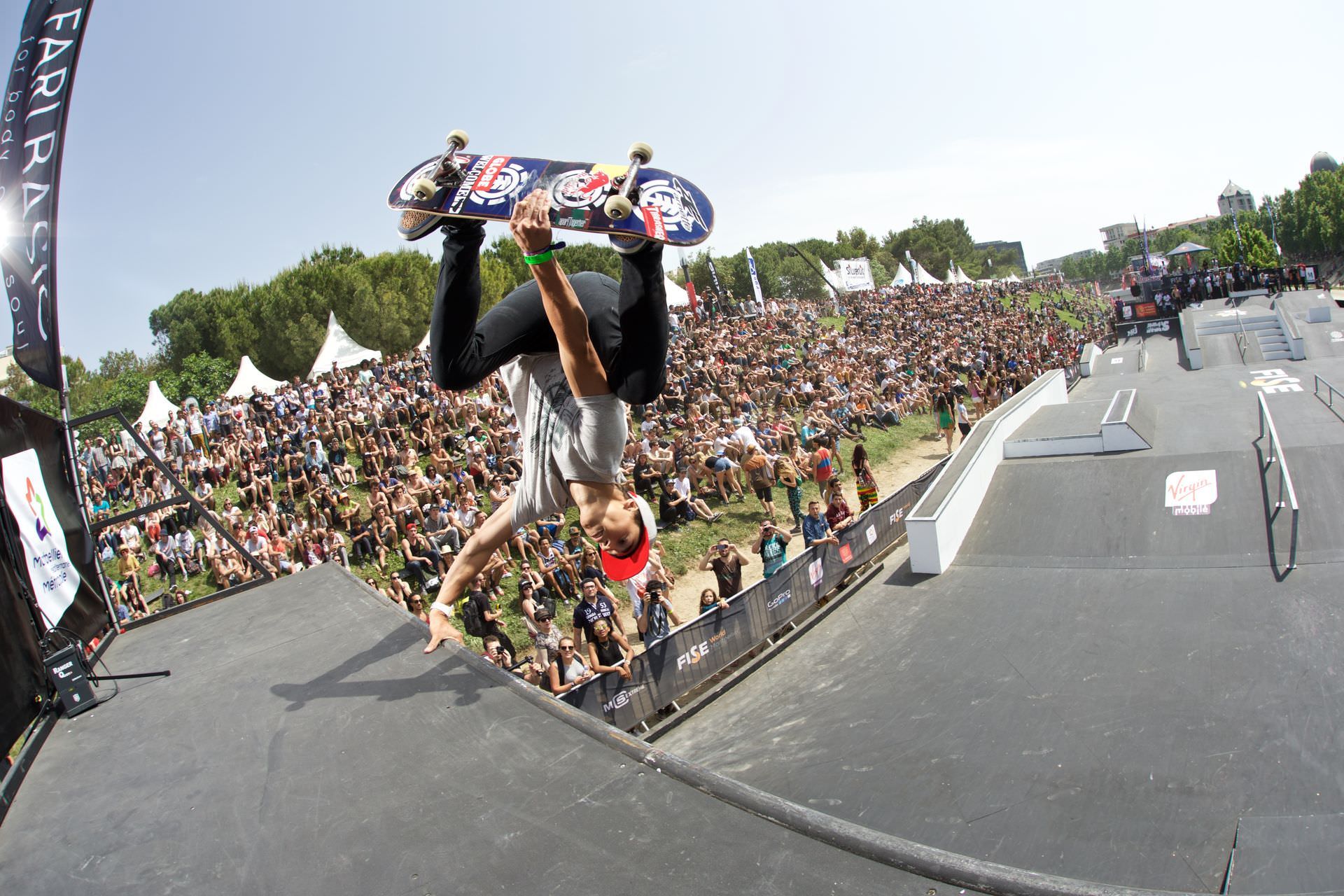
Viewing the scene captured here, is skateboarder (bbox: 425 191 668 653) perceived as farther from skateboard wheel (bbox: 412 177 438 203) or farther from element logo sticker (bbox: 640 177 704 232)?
skateboard wheel (bbox: 412 177 438 203)

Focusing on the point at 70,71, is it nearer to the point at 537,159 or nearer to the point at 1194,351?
the point at 537,159

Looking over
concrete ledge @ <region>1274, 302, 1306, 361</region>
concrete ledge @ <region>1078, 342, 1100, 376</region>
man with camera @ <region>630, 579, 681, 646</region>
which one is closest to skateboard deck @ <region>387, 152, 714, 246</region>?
man with camera @ <region>630, 579, 681, 646</region>

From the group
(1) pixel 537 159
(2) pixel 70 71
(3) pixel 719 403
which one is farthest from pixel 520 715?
(3) pixel 719 403

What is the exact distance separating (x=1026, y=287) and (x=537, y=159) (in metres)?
79.8

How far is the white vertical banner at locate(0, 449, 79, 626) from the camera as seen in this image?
533 cm

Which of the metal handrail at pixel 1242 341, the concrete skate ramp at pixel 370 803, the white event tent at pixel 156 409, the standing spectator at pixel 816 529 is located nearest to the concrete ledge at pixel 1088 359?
the metal handrail at pixel 1242 341

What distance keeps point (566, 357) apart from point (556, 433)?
1.67ft

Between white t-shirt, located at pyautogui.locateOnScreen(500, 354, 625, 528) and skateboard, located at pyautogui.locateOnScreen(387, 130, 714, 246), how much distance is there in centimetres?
66

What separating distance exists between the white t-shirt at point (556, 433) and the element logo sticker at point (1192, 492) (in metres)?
10.7

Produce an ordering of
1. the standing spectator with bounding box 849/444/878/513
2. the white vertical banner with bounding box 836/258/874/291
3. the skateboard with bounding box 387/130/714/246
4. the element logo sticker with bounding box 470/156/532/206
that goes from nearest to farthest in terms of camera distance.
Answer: the skateboard with bounding box 387/130/714/246 → the element logo sticker with bounding box 470/156/532/206 → the standing spectator with bounding box 849/444/878/513 → the white vertical banner with bounding box 836/258/874/291

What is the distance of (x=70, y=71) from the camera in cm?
655

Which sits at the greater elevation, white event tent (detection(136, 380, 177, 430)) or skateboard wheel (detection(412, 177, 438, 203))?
white event tent (detection(136, 380, 177, 430))

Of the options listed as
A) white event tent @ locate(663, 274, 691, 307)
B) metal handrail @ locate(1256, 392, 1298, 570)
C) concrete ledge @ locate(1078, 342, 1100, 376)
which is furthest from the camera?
white event tent @ locate(663, 274, 691, 307)

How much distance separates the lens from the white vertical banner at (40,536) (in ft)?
17.5
